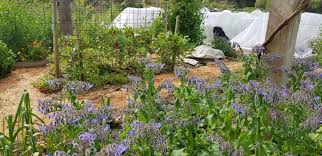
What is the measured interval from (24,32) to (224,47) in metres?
4.40

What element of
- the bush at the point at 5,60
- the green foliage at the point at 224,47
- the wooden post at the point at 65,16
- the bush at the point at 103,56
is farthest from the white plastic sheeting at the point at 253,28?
the bush at the point at 5,60

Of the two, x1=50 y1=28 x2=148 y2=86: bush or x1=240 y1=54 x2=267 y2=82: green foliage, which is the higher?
x1=240 y1=54 x2=267 y2=82: green foliage

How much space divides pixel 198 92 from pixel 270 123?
729 millimetres

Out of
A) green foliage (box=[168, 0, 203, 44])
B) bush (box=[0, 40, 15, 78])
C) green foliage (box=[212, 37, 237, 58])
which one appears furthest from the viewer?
green foliage (box=[212, 37, 237, 58])

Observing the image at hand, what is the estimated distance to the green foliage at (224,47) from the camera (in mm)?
9570

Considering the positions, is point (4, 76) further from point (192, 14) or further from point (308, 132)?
point (308, 132)

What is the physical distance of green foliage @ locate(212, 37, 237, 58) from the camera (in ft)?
31.4

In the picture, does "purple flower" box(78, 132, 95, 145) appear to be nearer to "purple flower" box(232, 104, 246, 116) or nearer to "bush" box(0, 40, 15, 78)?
"purple flower" box(232, 104, 246, 116)

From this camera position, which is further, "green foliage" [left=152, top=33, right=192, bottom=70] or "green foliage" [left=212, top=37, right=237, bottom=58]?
"green foliage" [left=212, top=37, right=237, bottom=58]

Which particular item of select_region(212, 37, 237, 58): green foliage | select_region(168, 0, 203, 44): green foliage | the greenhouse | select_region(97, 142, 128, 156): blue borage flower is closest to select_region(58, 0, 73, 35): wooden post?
the greenhouse

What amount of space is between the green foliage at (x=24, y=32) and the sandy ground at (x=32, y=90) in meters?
0.37

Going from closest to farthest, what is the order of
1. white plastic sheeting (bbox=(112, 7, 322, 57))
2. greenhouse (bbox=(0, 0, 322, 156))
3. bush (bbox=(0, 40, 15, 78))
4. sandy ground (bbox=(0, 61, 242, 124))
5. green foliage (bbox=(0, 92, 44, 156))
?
greenhouse (bbox=(0, 0, 322, 156)) → green foliage (bbox=(0, 92, 44, 156)) → sandy ground (bbox=(0, 61, 242, 124)) → bush (bbox=(0, 40, 15, 78)) → white plastic sheeting (bbox=(112, 7, 322, 57))

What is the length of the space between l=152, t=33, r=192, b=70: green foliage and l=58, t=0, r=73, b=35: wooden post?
76.2 inches

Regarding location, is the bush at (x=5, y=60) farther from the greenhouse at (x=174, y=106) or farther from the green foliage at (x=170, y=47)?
the green foliage at (x=170, y=47)
